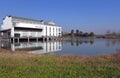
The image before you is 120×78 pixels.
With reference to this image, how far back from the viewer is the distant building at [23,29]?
55016mm

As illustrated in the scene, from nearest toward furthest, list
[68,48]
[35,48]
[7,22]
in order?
[68,48], [35,48], [7,22]

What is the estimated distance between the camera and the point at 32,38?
58906mm

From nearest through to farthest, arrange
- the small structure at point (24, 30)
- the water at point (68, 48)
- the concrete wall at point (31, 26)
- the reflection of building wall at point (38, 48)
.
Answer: the water at point (68, 48), the reflection of building wall at point (38, 48), the small structure at point (24, 30), the concrete wall at point (31, 26)

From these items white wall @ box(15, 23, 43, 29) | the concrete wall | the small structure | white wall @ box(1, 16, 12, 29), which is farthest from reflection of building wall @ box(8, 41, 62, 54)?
white wall @ box(1, 16, 12, 29)

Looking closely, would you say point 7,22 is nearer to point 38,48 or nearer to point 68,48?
point 38,48

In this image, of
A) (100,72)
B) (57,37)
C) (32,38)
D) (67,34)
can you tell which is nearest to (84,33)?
(67,34)

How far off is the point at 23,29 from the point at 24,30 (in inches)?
36.8

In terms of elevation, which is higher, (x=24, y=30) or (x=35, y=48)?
(x=24, y=30)

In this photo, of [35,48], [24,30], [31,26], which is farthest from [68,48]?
[24,30]

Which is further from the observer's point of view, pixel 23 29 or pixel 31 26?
pixel 31 26

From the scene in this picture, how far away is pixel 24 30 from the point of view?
6056cm

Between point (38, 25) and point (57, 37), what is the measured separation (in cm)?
1190

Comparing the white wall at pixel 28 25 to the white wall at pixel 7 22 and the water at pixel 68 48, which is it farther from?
the water at pixel 68 48

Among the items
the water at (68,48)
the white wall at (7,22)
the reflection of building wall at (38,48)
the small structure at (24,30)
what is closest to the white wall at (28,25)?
the small structure at (24,30)
